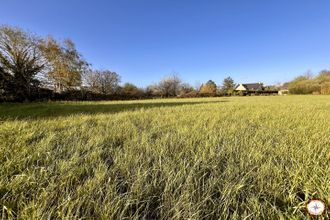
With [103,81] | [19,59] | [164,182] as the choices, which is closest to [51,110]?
[164,182]

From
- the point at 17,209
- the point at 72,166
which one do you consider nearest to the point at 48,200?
the point at 17,209

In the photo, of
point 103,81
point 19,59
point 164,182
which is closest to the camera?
point 164,182

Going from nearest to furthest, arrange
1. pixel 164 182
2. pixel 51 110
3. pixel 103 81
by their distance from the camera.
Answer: pixel 164 182 → pixel 51 110 → pixel 103 81

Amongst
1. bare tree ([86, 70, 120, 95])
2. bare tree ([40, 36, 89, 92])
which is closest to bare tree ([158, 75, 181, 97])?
bare tree ([86, 70, 120, 95])

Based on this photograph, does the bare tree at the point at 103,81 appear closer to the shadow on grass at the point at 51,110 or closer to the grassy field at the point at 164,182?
the shadow on grass at the point at 51,110

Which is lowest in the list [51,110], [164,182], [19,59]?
[164,182]

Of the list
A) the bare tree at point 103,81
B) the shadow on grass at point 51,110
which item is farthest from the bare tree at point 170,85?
the shadow on grass at point 51,110

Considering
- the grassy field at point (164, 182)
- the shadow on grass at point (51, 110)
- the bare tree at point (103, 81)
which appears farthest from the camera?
the bare tree at point (103, 81)

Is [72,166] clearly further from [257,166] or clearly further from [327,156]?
[327,156]

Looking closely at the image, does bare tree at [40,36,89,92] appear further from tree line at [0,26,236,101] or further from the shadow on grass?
the shadow on grass

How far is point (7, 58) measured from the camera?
18500 mm

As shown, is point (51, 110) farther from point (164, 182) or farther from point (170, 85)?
point (170, 85)

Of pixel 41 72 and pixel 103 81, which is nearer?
pixel 41 72

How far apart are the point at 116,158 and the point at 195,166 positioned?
2.65ft
